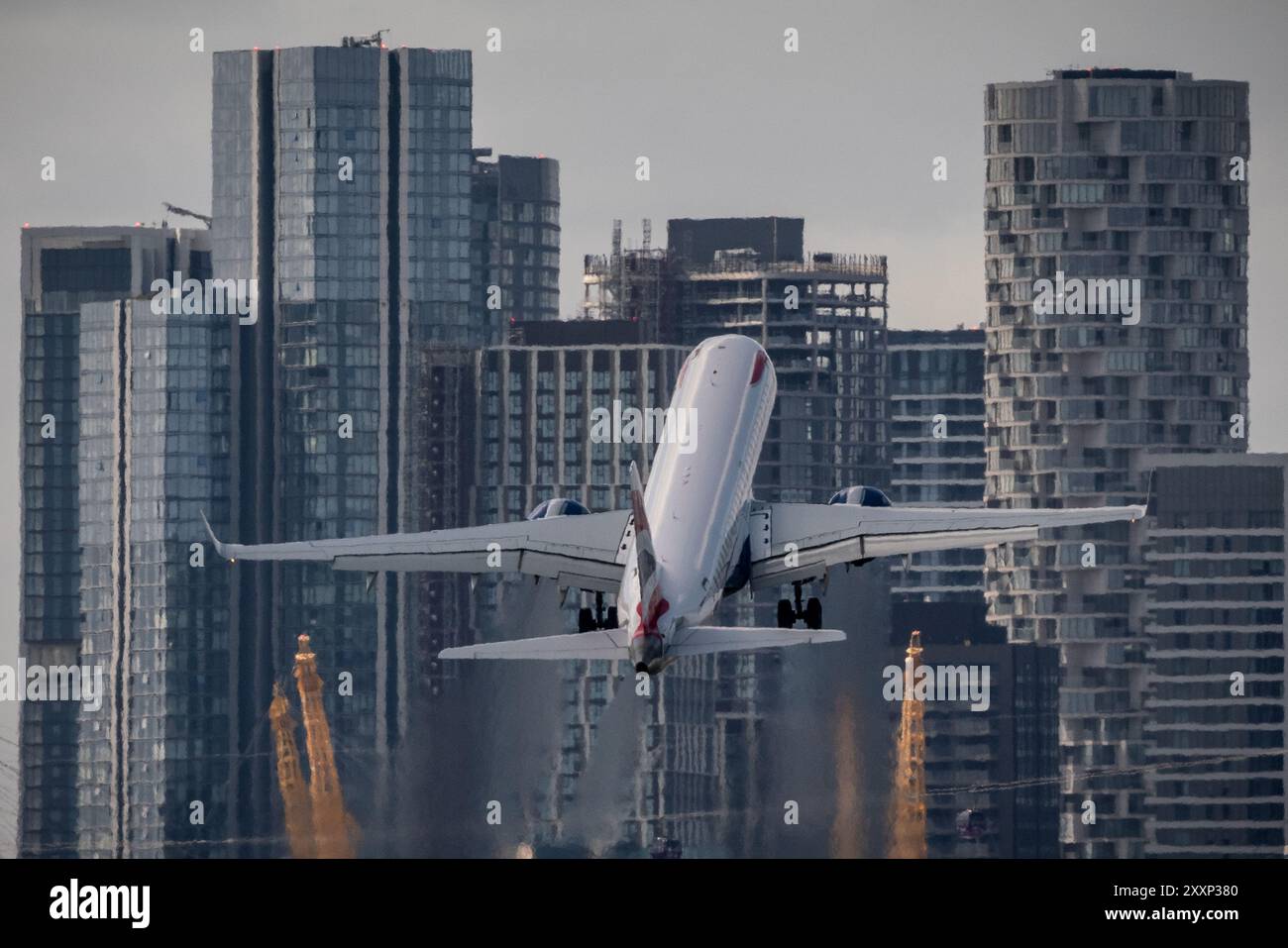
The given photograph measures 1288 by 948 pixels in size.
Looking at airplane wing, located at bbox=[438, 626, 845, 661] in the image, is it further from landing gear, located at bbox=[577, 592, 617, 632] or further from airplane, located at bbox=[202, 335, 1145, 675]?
landing gear, located at bbox=[577, 592, 617, 632]

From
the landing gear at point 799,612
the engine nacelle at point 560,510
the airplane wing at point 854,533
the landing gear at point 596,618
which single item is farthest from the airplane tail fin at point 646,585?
the engine nacelle at point 560,510

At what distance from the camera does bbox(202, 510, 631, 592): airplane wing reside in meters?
143

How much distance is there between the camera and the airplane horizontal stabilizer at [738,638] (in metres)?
114

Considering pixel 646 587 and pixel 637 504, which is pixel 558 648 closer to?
pixel 637 504

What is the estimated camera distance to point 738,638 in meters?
122

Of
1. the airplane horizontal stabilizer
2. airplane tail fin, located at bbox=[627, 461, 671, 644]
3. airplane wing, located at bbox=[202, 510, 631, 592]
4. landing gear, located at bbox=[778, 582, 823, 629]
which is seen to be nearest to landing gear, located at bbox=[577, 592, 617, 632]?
airplane wing, located at bbox=[202, 510, 631, 592]

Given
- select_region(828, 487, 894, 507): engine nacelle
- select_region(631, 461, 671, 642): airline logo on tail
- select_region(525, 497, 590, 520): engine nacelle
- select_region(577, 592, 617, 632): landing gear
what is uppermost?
select_region(828, 487, 894, 507): engine nacelle

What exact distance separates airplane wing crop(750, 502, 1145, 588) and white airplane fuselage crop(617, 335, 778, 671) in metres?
1.66

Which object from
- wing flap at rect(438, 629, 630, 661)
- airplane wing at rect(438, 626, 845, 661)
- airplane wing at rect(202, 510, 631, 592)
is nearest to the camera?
airplane wing at rect(438, 626, 845, 661)

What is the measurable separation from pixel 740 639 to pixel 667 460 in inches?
907

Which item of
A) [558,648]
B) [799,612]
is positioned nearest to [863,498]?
[799,612]
